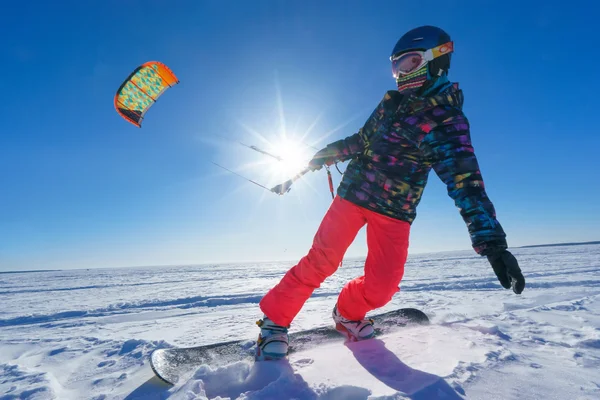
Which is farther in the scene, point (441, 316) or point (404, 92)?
point (441, 316)

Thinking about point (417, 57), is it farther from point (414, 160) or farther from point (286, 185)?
point (286, 185)

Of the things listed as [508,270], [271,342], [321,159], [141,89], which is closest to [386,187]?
[321,159]

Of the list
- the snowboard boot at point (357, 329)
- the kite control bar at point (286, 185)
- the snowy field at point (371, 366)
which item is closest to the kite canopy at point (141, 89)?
the kite control bar at point (286, 185)

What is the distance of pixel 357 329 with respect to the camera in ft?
6.38

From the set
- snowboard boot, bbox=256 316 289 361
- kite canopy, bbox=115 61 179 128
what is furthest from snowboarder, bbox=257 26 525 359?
kite canopy, bbox=115 61 179 128

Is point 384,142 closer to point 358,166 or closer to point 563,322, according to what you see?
point 358,166

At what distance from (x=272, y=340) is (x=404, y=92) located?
5.35 ft

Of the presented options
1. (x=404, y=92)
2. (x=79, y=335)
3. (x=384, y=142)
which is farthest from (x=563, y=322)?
(x=79, y=335)

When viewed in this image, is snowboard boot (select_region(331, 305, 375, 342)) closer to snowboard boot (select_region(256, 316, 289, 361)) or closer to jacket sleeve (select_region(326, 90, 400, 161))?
snowboard boot (select_region(256, 316, 289, 361))

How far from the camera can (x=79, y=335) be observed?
8.48 ft

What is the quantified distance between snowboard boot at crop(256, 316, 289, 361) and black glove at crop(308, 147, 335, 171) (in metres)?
1.14

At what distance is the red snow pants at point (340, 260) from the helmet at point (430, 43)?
0.93 meters

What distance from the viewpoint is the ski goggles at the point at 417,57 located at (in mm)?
1704

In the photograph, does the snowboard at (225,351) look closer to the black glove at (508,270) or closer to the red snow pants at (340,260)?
the red snow pants at (340,260)
